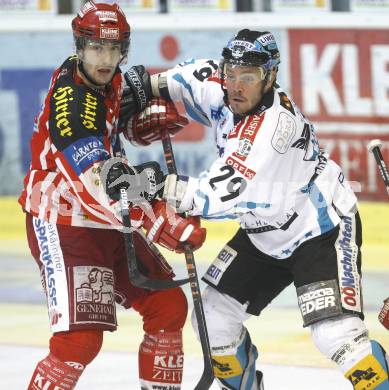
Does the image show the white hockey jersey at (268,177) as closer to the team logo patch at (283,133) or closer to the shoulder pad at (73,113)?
the team logo patch at (283,133)

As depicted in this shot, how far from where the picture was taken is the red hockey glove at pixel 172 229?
5246mm

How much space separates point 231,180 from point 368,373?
0.90 metres

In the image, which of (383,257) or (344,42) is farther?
(344,42)

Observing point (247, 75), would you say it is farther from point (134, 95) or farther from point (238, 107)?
point (134, 95)

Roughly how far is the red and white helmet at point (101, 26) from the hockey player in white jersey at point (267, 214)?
42 cm

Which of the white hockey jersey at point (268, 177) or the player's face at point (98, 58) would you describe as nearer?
the white hockey jersey at point (268, 177)

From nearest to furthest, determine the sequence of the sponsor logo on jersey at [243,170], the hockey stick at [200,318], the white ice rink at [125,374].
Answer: the sponsor logo on jersey at [243,170] → the hockey stick at [200,318] → the white ice rink at [125,374]

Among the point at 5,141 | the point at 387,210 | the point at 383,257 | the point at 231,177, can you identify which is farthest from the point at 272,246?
the point at 5,141

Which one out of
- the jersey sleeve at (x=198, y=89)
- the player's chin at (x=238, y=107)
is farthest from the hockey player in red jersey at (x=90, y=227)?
the player's chin at (x=238, y=107)

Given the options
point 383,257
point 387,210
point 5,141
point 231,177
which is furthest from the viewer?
point 5,141

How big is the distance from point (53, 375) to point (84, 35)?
1325 millimetres

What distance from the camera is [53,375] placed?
5.33m

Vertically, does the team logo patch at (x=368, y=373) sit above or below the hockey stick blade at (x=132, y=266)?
below

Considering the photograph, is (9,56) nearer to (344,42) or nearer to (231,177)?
(344,42)
